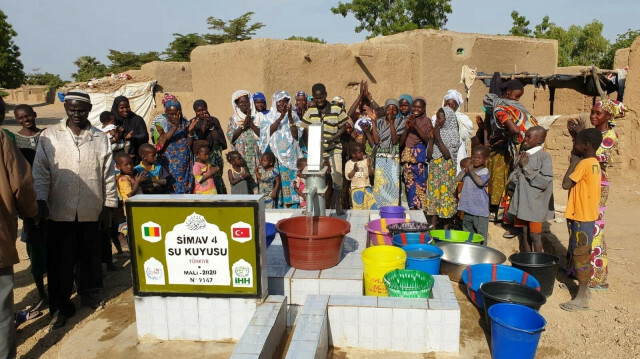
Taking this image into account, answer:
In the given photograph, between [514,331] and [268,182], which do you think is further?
[268,182]

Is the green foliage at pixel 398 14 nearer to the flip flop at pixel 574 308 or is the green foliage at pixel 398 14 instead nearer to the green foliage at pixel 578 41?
the green foliage at pixel 578 41

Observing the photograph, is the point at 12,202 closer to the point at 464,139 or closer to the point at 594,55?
the point at 464,139

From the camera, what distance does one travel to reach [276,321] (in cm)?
239

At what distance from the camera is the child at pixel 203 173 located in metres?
4.64

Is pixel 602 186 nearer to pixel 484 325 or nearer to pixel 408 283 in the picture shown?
pixel 484 325

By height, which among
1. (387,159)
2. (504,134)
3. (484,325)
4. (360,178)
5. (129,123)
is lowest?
(484,325)

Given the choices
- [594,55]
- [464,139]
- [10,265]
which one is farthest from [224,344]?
[594,55]

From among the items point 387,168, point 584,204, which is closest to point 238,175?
point 387,168

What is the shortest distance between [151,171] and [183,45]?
72.1 feet

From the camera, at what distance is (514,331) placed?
7.59 feet

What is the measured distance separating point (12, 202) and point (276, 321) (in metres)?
1.66

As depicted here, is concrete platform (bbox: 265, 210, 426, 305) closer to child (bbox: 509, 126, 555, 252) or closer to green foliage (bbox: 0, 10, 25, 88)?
child (bbox: 509, 126, 555, 252)

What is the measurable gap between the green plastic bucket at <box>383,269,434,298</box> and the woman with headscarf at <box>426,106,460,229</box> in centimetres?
196

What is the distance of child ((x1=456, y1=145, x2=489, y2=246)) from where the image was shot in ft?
13.8
